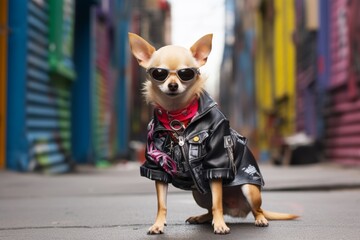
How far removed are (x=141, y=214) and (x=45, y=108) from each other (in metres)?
6.23

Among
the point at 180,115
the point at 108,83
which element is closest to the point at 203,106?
the point at 180,115

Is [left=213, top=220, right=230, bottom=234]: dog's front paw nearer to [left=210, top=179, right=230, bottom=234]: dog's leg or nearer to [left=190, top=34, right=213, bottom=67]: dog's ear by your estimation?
[left=210, top=179, right=230, bottom=234]: dog's leg

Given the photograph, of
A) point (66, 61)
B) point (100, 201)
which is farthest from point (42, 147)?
point (100, 201)

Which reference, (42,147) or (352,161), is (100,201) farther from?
(352,161)

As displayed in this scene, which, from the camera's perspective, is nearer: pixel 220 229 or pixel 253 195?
pixel 220 229

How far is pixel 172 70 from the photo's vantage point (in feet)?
11.1

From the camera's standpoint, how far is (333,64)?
43.4ft

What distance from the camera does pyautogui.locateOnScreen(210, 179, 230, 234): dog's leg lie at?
130 inches

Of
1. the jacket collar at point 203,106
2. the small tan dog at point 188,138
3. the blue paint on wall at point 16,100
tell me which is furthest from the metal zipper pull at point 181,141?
the blue paint on wall at point 16,100

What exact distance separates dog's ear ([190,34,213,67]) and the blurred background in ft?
2.30

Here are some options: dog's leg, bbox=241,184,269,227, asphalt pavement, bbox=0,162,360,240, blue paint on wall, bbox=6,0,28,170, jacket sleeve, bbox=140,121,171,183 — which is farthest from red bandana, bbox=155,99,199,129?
blue paint on wall, bbox=6,0,28,170

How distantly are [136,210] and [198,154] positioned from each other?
1.62 metres

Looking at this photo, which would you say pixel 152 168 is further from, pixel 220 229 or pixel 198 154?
pixel 220 229

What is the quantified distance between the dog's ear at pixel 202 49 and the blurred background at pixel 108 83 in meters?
0.70
